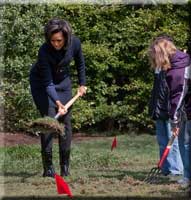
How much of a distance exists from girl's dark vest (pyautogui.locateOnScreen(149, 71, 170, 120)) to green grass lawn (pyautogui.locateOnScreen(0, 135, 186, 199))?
66cm

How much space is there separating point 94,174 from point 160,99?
1080 millimetres

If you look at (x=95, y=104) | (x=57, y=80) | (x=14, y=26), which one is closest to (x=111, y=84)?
(x=95, y=104)

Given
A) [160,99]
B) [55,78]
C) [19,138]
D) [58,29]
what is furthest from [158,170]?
[19,138]

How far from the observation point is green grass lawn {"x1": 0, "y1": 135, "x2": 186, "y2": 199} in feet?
18.9

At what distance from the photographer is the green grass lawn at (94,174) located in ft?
18.9

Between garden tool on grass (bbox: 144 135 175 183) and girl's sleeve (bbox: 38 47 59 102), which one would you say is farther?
girl's sleeve (bbox: 38 47 59 102)

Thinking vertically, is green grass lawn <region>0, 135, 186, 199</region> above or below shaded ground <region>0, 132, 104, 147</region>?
above

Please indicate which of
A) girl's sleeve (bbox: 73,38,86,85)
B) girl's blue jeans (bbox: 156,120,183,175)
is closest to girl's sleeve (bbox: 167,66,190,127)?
girl's blue jeans (bbox: 156,120,183,175)

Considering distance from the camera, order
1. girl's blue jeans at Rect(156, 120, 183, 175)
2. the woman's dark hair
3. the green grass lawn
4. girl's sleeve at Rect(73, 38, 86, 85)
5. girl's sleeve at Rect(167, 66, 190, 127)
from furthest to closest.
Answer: girl's blue jeans at Rect(156, 120, 183, 175) < girl's sleeve at Rect(73, 38, 86, 85) < the woman's dark hair < girl's sleeve at Rect(167, 66, 190, 127) < the green grass lawn

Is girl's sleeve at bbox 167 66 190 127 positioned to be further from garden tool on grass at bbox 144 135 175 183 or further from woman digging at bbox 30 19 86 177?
woman digging at bbox 30 19 86 177

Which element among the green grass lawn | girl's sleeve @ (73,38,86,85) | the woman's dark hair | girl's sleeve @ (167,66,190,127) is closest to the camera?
the green grass lawn

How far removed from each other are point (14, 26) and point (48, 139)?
15.8 ft

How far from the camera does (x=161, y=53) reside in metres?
6.59

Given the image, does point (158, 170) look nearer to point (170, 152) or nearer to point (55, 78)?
point (170, 152)
